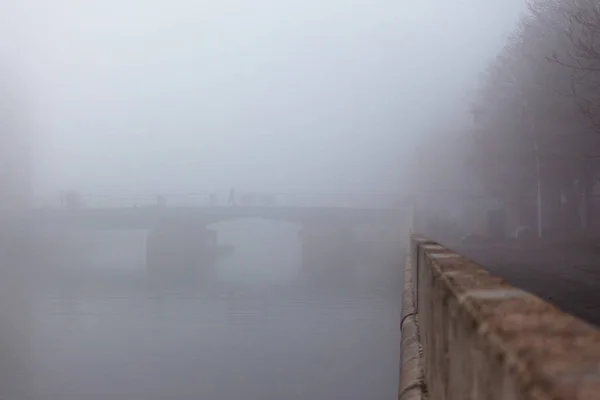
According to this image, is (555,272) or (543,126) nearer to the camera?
(555,272)

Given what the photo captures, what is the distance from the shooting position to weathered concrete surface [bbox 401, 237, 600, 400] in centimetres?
153

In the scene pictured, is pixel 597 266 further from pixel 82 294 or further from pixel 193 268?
pixel 193 268

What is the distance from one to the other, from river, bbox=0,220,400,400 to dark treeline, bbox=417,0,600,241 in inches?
289

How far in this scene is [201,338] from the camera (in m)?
23.7

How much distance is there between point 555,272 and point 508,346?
19370mm

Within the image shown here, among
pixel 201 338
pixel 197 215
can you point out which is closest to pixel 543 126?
pixel 201 338

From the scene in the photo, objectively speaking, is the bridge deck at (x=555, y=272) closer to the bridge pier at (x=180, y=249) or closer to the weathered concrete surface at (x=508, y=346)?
the weathered concrete surface at (x=508, y=346)

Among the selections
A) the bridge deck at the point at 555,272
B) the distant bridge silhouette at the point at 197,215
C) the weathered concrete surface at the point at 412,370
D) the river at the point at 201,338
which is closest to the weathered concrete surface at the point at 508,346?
the weathered concrete surface at the point at 412,370

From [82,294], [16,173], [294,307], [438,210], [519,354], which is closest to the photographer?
[519,354]

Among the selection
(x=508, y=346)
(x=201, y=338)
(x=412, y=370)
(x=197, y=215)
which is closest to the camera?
(x=508, y=346)

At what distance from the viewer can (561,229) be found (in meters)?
32.8

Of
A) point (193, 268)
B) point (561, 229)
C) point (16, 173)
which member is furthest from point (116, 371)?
point (16, 173)

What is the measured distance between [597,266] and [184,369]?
469 inches

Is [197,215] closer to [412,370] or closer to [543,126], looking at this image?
[543,126]
